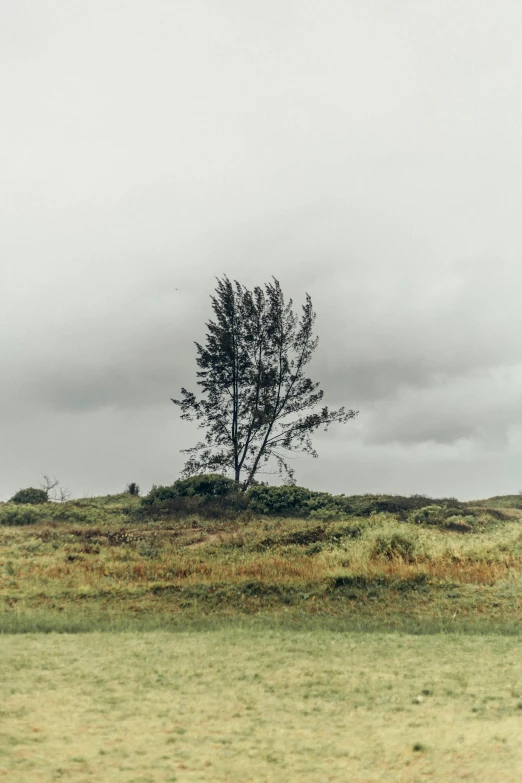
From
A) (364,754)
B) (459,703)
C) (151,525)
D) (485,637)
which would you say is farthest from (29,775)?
(151,525)

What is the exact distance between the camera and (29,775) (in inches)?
202

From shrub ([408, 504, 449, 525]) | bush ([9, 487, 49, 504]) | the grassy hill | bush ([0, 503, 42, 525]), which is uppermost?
bush ([9, 487, 49, 504])

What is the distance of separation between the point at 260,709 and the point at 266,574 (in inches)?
445

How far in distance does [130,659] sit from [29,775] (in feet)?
16.9

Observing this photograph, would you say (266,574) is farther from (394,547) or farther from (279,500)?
(279,500)

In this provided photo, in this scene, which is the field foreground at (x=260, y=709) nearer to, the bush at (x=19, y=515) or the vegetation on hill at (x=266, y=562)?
the vegetation on hill at (x=266, y=562)

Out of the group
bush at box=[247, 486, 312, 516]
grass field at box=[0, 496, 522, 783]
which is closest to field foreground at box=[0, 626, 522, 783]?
grass field at box=[0, 496, 522, 783]

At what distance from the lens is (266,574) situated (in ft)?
61.1

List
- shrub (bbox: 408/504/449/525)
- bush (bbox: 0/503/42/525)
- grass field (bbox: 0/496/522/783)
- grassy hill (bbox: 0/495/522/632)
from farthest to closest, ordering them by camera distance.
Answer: bush (bbox: 0/503/42/525) → shrub (bbox: 408/504/449/525) → grassy hill (bbox: 0/495/522/632) → grass field (bbox: 0/496/522/783)

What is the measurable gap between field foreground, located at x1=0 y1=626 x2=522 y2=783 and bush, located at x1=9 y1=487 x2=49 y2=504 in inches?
1228

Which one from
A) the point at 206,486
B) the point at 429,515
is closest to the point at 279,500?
the point at 206,486

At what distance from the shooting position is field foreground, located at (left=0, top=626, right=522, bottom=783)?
A: 5.46 meters

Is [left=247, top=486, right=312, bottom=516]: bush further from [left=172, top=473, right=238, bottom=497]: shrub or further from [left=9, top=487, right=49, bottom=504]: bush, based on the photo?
[left=9, top=487, right=49, bottom=504]: bush

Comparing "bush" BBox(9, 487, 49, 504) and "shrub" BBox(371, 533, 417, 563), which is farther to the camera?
"bush" BBox(9, 487, 49, 504)
